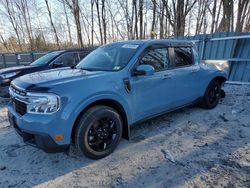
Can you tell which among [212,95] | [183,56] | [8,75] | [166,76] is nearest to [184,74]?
[183,56]

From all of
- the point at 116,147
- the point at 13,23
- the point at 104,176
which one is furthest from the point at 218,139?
the point at 13,23

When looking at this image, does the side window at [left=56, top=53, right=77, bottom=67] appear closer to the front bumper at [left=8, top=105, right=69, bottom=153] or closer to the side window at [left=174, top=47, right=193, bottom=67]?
the side window at [left=174, top=47, right=193, bottom=67]

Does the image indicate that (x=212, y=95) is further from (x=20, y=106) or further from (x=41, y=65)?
(x=41, y=65)

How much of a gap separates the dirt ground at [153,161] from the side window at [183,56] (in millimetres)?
1308

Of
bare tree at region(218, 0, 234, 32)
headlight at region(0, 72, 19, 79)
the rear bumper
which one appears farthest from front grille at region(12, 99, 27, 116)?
bare tree at region(218, 0, 234, 32)

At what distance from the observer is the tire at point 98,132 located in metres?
2.71

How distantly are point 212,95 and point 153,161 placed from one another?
296cm

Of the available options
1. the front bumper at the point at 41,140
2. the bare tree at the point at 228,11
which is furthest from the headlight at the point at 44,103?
the bare tree at the point at 228,11

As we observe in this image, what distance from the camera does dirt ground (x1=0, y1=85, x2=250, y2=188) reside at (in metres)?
2.50

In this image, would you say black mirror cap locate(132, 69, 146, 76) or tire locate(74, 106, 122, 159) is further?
black mirror cap locate(132, 69, 146, 76)

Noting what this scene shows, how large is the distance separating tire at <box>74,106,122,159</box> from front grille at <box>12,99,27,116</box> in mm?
743

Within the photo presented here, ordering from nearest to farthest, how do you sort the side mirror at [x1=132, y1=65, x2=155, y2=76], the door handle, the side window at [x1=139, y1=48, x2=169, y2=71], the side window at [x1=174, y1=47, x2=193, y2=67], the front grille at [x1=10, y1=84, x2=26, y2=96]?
the front grille at [x1=10, y1=84, x2=26, y2=96], the side mirror at [x1=132, y1=65, x2=155, y2=76], the side window at [x1=139, y1=48, x2=169, y2=71], the door handle, the side window at [x1=174, y1=47, x2=193, y2=67]

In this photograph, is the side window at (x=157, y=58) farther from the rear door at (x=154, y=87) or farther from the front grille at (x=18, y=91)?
the front grille at (x=18, y=91)

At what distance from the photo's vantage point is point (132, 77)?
317cm
